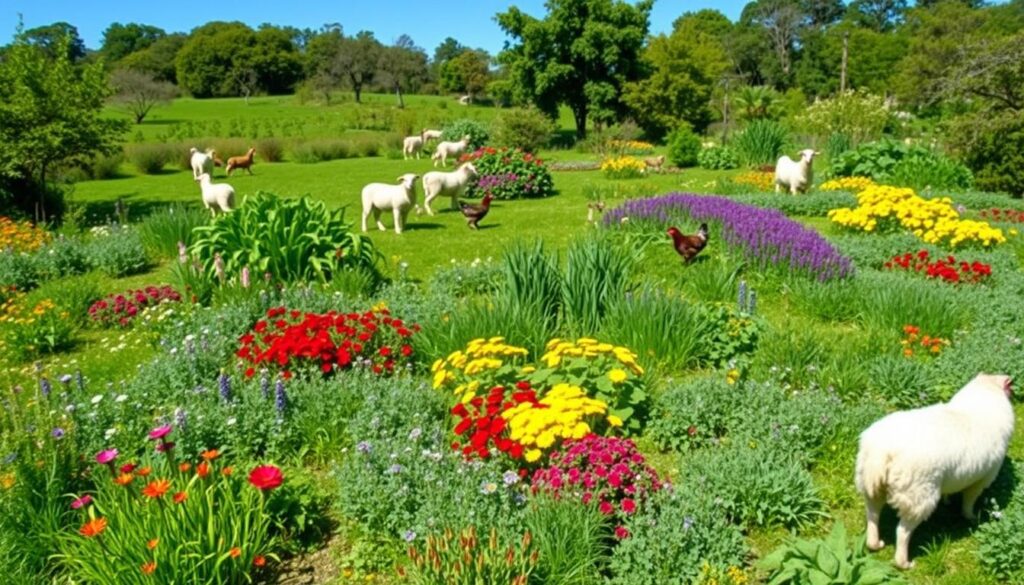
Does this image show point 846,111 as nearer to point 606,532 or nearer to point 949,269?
point 949,269

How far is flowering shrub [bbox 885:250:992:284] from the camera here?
26.8 ft

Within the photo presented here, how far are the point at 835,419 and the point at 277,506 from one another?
12.4 feet

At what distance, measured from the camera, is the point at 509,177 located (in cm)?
1827

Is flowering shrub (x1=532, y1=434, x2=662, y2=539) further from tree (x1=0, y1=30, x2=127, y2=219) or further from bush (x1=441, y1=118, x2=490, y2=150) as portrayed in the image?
bush (x1=441, y1=118, x2=490, y2=150)

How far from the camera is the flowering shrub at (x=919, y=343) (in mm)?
6316

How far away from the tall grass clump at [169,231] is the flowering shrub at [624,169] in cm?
1386

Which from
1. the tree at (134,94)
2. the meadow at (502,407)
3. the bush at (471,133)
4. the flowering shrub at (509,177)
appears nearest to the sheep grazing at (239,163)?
the bush at (471,133)

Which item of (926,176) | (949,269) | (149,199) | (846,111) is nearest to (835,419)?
(949,269)

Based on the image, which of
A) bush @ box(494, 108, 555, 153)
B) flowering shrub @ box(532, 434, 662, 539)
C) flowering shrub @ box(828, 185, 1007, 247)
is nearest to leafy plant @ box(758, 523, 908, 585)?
flowering shrub @ box(532, 434, 662, 539)

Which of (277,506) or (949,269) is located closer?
(277,506)

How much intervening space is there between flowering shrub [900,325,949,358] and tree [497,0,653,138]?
32068 mm

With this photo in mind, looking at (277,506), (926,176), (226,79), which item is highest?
(226,79)

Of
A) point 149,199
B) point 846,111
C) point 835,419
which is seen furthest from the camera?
point 846,111

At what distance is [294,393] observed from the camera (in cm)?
A: 536
